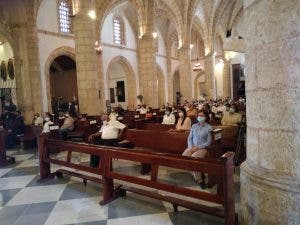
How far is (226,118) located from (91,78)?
16.3 ft

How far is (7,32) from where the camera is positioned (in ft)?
51.2

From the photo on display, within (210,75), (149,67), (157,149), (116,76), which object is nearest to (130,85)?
(116,76)

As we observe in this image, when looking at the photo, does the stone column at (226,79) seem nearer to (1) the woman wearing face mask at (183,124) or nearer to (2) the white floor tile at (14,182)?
(1) the woman wearing face mask at (183,124)

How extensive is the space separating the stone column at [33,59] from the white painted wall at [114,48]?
5.90 metres

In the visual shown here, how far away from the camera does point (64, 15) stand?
18.8 meters

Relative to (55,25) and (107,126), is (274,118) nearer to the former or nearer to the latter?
(107,126)

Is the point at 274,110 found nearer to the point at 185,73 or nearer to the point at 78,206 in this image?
the point at 78,206

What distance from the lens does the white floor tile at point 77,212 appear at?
153 inches

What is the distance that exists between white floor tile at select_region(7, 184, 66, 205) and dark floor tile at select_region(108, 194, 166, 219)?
1156 mm

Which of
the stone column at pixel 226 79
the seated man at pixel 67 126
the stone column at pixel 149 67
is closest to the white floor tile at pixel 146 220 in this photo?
the seated man at pixel 67 126

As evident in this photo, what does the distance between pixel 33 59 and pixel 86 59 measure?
7.78 m

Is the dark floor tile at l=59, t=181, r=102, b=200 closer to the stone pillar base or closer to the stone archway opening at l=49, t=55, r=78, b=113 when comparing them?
the stone pillar base

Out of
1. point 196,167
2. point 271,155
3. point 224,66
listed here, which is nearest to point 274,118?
point 271,155

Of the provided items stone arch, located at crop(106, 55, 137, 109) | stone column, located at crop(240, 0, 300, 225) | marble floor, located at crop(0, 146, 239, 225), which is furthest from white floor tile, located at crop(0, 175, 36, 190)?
stone arch, located at crop(106, 55, 137, 109)
